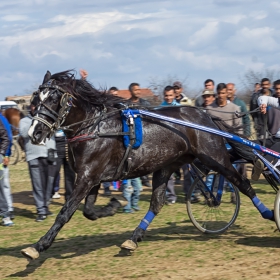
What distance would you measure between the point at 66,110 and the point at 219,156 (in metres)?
2.06

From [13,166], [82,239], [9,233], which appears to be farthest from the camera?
[13,166]

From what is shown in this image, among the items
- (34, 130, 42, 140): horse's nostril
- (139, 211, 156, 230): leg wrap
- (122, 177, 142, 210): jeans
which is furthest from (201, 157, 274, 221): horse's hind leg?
(122, 177, 142, 210): jeans

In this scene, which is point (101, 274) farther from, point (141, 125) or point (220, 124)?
point (220, 124)

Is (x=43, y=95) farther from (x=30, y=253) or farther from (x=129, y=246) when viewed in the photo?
(x=129, y=246)

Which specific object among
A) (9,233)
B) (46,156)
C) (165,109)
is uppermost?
(165,109)

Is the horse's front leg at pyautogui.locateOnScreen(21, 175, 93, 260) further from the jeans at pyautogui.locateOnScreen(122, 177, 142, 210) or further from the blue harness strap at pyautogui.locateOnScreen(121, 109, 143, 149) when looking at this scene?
the jeans at pyautogui.locateOnScreen(122, 177, 142, 210)

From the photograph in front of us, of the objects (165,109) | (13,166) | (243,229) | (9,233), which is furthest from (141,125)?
(13,166)

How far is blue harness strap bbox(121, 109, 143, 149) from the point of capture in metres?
7.78

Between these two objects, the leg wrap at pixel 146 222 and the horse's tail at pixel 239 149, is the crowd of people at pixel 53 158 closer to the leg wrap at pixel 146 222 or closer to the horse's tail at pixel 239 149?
the horse's tail at pixel 239 149

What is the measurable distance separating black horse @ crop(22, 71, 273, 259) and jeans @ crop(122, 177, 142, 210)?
8.66 feet

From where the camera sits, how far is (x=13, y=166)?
20000 millimetres

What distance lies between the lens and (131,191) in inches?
439

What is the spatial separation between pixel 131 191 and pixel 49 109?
4.00 metres

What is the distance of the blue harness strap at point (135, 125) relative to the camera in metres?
7.78
